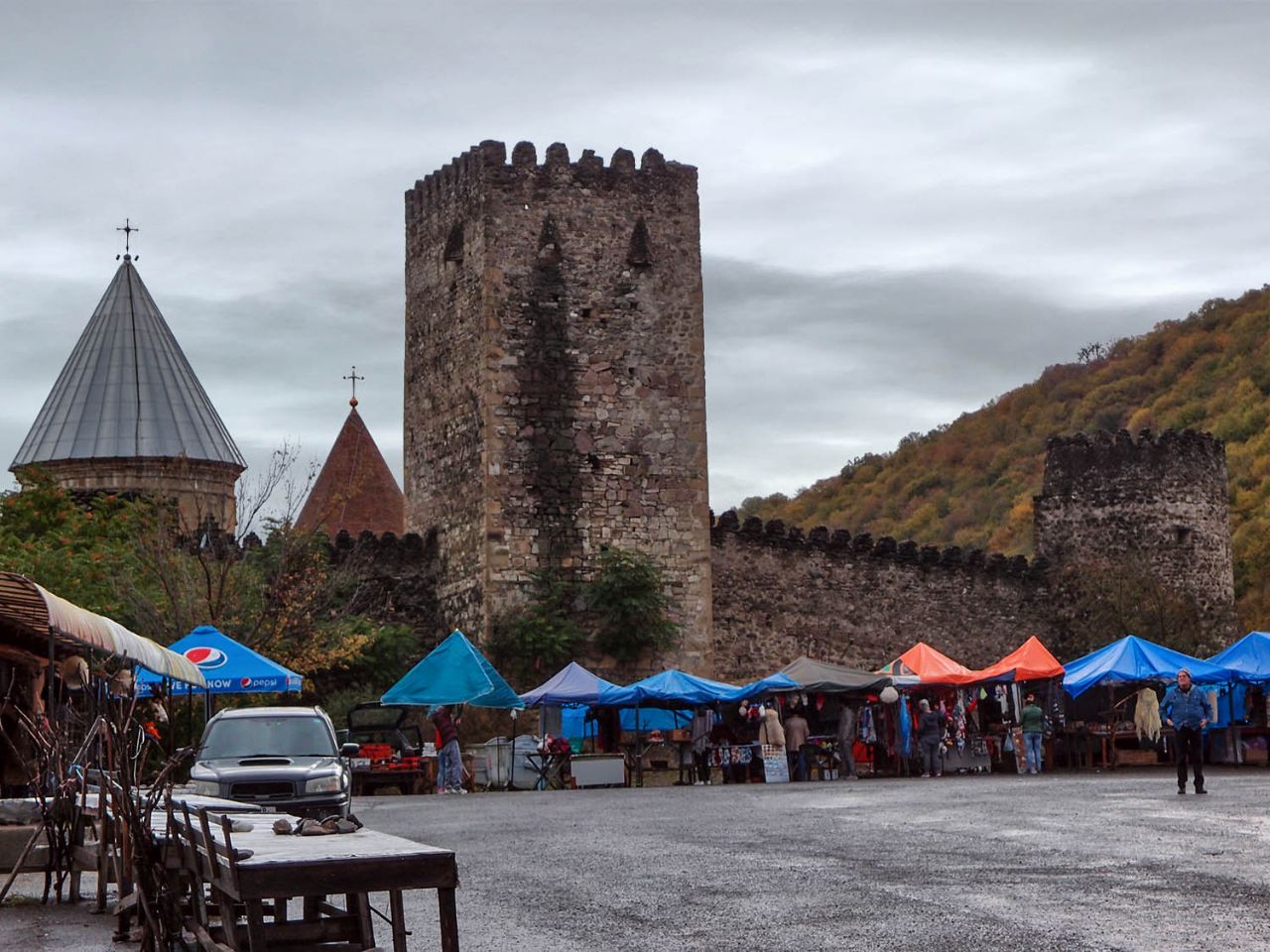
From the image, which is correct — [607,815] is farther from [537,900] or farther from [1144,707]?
[1144,707]

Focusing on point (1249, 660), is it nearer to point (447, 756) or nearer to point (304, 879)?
point (447, 756)

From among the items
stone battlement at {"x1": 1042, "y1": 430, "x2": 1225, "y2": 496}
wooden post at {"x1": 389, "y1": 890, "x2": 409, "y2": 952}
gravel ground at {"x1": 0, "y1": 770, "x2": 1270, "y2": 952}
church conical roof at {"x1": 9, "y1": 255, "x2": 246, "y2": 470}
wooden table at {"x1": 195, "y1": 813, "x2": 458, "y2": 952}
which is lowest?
gravel ground at {"x1": 0, "y1": 770, "x2": 1270, "y2": 952}

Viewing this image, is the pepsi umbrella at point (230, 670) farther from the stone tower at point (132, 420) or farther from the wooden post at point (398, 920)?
the stone tower at point (132, 420)

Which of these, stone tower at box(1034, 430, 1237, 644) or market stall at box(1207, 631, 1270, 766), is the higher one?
stone tower at box(1034, 430, 1237, 644)

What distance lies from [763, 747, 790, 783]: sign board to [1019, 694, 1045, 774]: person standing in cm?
374

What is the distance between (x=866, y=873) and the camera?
1231cm

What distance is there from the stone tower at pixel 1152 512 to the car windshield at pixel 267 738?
87.4 feet

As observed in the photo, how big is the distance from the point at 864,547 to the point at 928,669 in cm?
824

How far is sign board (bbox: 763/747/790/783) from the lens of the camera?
96.6 feet

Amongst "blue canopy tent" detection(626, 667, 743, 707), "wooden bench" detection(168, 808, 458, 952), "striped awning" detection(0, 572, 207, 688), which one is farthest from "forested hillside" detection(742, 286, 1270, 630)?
"wooden bench" detection(168, 808, 458, 952)

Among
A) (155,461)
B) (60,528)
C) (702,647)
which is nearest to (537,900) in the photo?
(702,647)

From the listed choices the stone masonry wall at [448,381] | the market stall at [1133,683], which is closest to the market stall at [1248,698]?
the market stall at [1133,683]

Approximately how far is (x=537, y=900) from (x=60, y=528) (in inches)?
1053

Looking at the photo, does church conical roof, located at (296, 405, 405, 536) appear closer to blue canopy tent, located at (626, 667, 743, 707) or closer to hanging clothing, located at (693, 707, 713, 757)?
hanging clothing, located at (693, 707, 713, 757)
